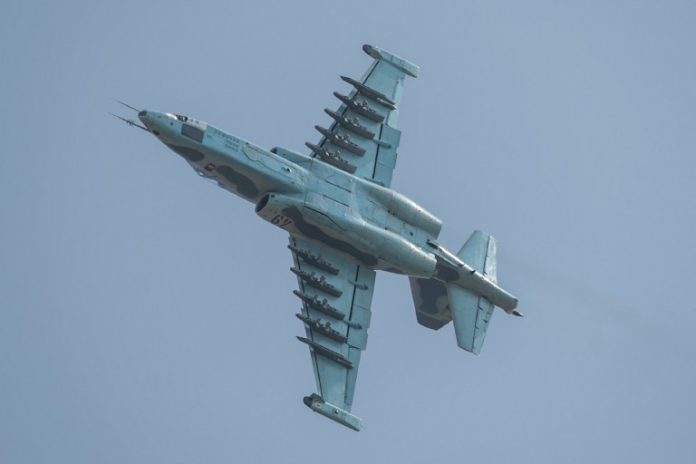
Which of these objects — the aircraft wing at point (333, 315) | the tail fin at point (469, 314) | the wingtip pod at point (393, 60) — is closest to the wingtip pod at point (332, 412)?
the aircraft wing at point (333, 315)

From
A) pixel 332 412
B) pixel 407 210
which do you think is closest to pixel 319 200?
pixel 407 210

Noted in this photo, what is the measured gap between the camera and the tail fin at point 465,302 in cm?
8656

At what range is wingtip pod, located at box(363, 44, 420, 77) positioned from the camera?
88375 millimetres

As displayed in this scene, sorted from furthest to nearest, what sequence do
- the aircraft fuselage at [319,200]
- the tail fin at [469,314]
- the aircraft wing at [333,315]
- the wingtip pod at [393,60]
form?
the wingtip pod at [393,60], the tail fin at [469,314], the aircraft wing at [333,315], the aircraft fuselage at [319,200]

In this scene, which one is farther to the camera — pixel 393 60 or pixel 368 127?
pixel 393 60

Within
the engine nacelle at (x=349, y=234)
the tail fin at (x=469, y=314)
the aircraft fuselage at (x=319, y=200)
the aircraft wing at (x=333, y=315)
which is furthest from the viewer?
the tail fin at (x=469, y=314)

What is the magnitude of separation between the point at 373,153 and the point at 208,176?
1137 centimetres

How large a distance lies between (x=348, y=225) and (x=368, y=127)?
25.8 feet

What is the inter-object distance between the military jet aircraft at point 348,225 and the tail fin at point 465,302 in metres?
0.06

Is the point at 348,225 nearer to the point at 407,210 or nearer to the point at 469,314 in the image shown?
the point at 407,210

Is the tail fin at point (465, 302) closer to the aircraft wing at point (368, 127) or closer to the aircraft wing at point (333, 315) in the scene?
the aircraft wing at point (333, 315)

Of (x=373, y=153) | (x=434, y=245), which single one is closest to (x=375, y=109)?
(x=373, y=153)

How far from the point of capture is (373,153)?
85.7 m

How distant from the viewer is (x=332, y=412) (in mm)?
80750
